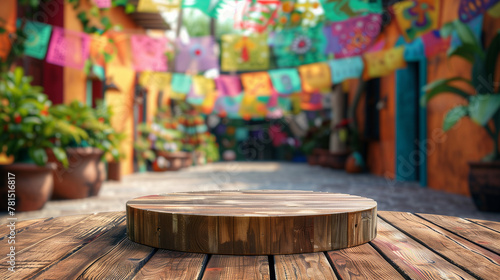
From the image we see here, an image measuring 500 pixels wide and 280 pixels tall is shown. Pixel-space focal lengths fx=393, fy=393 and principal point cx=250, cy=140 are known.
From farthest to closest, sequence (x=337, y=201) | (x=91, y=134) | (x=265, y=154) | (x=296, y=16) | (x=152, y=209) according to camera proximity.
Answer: (x=265, y=154), (x=296, y=16), (x=91, y=134), (x=337, y=201), (x=152, y=209)

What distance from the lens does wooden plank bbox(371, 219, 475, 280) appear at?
0.66m

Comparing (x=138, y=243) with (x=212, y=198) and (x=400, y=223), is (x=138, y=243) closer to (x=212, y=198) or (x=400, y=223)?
(x=212, y=198)

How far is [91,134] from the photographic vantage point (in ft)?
13.1

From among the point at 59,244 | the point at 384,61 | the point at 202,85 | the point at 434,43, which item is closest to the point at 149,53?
the point at 202,85

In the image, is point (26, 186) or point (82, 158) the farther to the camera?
point (82, 158)

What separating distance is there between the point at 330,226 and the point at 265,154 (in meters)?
14.9

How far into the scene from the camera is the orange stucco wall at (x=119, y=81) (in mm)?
5160

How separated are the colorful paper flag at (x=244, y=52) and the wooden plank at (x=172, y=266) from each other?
230 inches

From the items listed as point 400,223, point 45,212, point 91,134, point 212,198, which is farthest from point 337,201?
point 91,134

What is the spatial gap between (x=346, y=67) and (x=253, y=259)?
569 cm

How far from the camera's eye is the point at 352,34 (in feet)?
19.5

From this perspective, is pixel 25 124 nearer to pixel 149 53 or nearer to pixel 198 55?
pixel 149 53

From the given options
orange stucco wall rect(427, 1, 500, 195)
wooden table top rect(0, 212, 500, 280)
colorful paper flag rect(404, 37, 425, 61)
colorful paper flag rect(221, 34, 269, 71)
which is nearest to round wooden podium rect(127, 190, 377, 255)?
wooden table top rect(0, 212, 500, 280)

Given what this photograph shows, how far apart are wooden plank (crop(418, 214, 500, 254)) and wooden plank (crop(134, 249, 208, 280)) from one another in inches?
23.8
